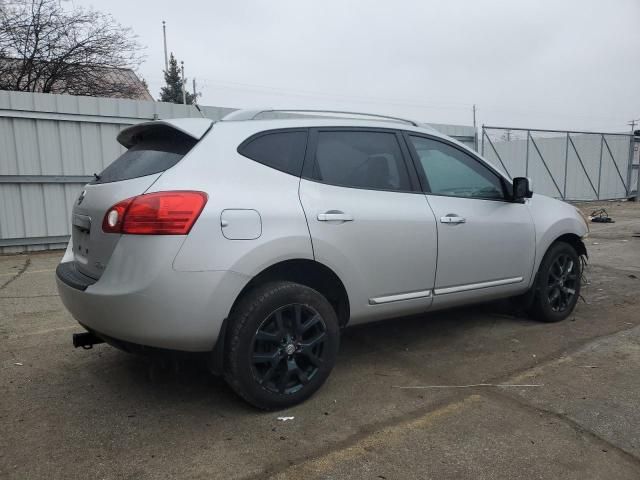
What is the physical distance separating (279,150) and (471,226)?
1593mm

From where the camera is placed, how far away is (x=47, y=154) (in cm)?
852

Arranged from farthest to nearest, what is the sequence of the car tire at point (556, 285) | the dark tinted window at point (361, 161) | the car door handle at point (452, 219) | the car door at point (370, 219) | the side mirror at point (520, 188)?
the car tire at point (556, 285)
the side mirror at point (520, 188)
the car door handle at point (452, 219)
the dark tinted window at point (361, 161)
the car door at point (370, 219)

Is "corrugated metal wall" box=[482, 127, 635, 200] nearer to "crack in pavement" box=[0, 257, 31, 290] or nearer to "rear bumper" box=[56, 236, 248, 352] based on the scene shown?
"crack in pavement" box=[0, 257, 31, 290]

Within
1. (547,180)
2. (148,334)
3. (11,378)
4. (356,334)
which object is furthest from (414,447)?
(547,180)

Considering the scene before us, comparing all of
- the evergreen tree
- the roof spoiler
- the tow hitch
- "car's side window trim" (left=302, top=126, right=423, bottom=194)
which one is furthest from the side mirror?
the evergreen tree

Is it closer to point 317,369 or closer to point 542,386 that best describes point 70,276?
point 317,369

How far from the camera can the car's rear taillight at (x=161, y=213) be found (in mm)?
2480

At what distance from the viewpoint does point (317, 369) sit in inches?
117

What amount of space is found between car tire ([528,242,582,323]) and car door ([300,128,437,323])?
1392mm

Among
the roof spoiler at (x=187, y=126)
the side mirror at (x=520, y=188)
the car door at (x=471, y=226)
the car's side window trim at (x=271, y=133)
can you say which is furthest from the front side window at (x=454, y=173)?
the roof spoiler at (x=187, y=126)

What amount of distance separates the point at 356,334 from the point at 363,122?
1.78 meters

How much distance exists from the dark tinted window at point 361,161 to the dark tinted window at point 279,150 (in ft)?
0.40

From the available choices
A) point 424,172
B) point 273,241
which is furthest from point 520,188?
point 273,241

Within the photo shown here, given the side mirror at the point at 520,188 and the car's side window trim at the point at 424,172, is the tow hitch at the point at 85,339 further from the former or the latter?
the side mirror at the point at 520,188
